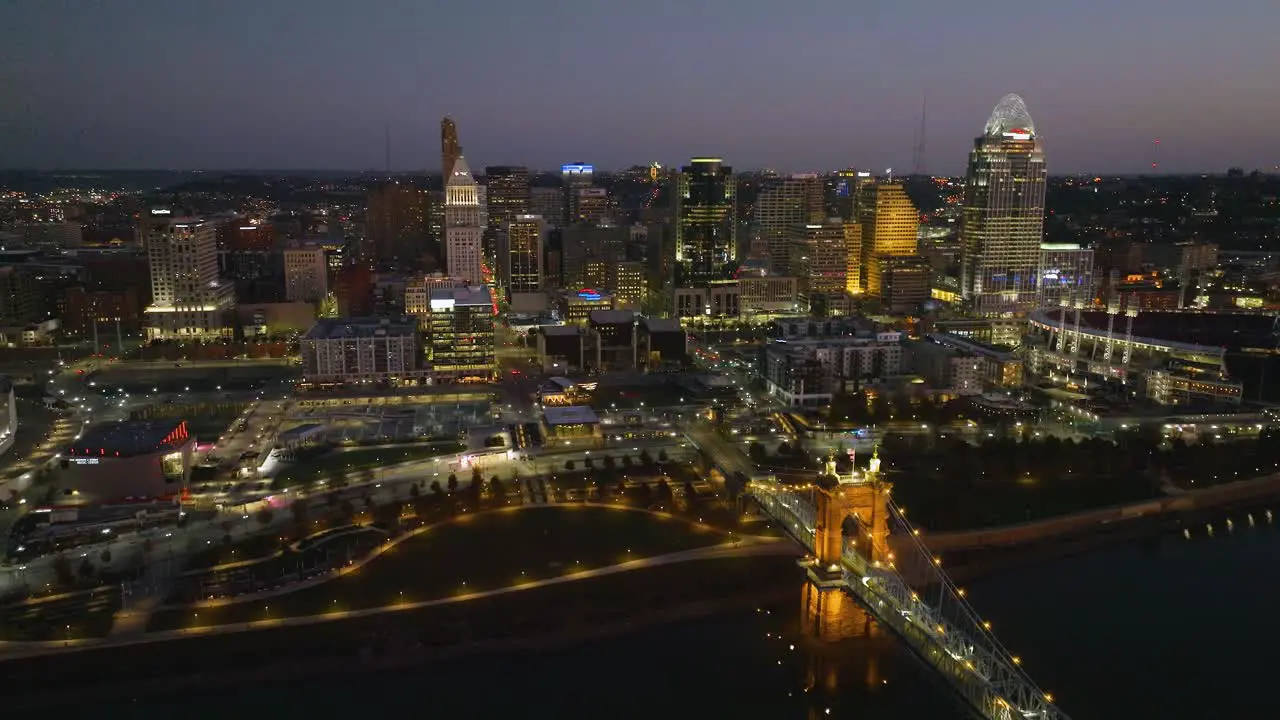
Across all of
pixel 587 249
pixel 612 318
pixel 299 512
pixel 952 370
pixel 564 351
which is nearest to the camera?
pixel 299 512

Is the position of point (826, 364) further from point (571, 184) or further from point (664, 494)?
point (571, 184)

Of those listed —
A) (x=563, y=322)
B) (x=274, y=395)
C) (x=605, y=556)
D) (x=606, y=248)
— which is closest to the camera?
(x=605, y=556)

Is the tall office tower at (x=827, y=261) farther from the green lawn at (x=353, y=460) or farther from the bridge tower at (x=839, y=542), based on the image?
the bridge tower at (x=839, y=542)

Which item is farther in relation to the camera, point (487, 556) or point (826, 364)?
point (826, 364)

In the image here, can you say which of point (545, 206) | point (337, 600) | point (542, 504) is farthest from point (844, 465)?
point (545, 206)

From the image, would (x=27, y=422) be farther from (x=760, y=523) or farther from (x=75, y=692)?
(x=760, y=523)

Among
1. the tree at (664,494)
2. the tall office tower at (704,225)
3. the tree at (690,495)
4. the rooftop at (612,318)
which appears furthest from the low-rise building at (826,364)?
the tall office tower at (704,225)

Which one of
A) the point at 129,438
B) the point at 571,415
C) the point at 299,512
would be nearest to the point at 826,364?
the point at 571,415
